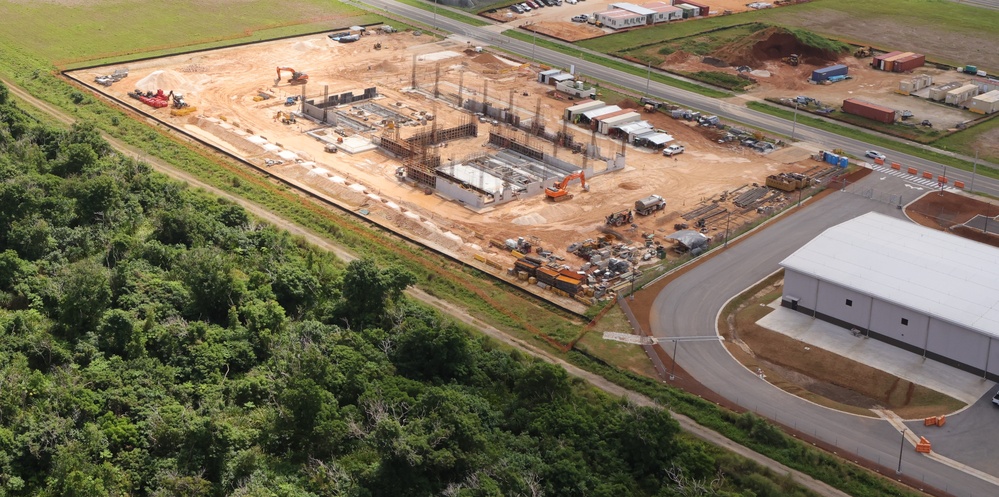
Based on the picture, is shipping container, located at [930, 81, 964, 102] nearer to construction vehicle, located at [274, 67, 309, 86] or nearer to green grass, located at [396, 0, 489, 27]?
green grass, located at [396, 0, 489, 27]

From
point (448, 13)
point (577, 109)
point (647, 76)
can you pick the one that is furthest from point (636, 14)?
point (577, 109)

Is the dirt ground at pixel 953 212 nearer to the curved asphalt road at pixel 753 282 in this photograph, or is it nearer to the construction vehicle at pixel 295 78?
the curved asphalt road at pixel 753 282

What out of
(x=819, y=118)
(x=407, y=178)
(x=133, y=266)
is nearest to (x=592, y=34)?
(x=819, y=118)

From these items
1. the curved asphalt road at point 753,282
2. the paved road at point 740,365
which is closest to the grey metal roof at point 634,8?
the curved asphalt road at point 753,282

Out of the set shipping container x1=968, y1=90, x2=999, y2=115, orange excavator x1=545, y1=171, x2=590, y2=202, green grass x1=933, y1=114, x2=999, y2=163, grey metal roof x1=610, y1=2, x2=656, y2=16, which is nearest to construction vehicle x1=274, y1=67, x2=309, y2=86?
orange excavator x1=545, y1=171, x2=590, y2=202

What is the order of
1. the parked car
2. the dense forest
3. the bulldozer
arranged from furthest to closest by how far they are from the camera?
the bulldozer → the parked car → the dense forest
